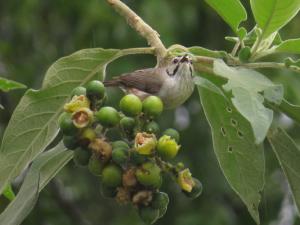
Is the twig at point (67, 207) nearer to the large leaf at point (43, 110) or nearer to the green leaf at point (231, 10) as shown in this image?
the large leaf at point (43, 110)

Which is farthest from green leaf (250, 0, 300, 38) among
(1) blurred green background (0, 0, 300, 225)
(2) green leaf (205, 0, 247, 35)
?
(1) blurred green background (0, 0, 300, 225)

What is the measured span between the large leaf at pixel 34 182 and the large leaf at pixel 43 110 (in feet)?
0.14

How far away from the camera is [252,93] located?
171 cm

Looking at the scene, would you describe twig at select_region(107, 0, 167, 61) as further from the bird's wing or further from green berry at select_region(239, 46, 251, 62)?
green berry at select_region(239, 46, 251, 62)

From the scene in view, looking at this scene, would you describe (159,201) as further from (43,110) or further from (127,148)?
(43,110)

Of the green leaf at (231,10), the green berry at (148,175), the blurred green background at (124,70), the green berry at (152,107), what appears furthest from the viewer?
the blurred green background at (124,70)

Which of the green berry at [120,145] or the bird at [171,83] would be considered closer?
the green berry at [120,145]

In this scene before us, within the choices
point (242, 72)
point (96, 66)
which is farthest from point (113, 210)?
point (242, 72)

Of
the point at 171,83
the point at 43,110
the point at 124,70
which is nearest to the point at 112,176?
the point at 171,83

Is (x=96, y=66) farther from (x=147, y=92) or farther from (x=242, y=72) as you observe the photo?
(x=242, y=72)

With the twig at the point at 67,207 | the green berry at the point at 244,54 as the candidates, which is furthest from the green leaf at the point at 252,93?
the twig at the point at 67,207

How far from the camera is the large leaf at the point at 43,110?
2.09 metres

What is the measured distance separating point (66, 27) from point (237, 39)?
4.59m

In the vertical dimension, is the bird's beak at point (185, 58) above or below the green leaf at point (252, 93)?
below
